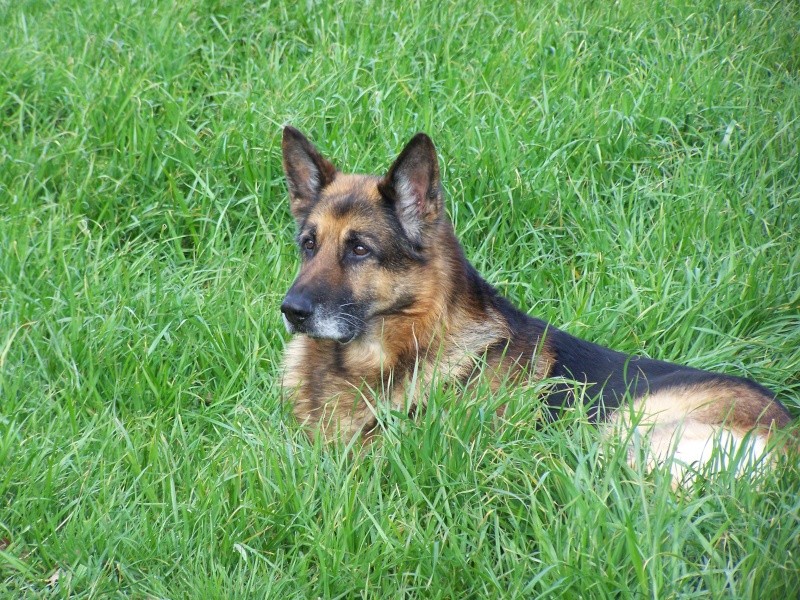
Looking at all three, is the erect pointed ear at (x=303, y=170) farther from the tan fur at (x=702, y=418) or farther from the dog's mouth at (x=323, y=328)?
the tan fur at (x=702, y=418)

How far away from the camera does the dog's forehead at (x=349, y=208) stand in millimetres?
3838

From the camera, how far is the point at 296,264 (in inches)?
189

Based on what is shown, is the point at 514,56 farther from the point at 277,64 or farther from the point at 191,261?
the point at 191,261

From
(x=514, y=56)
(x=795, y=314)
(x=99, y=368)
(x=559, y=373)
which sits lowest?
(x=99, y=368)

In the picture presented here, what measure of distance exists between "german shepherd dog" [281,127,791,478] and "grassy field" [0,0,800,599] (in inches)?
12.0

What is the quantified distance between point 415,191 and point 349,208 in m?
0.30

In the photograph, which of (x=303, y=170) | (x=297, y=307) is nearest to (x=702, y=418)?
(x=297, y=307)

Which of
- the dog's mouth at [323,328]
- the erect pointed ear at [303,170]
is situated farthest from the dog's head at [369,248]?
the erect pointed ear at [303,170]

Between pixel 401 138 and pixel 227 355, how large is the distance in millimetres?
1867

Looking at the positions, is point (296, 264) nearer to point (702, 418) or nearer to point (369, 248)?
point (369, 248)

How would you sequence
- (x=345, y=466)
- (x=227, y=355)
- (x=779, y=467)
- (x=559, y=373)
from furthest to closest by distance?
(x=227, y=355), (x=559, y=373), (x=345, y=466), (x=779, y=467)

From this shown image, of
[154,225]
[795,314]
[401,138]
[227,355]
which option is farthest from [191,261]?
[795,314]

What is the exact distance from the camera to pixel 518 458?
3.10 meters

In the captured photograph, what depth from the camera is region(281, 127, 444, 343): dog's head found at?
12.1 ft
